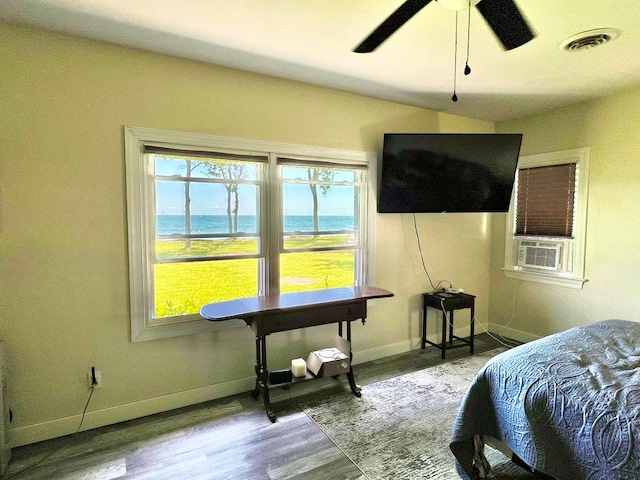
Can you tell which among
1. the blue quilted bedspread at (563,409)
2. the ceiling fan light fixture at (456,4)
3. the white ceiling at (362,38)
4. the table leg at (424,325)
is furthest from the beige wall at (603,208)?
the ceiling fan light fixture at (456,4)

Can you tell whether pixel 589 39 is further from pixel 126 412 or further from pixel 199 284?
pixel 126 412

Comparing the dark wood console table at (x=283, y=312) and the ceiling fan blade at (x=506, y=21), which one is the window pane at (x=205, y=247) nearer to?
the dark wood console table at (x=283, y=312)

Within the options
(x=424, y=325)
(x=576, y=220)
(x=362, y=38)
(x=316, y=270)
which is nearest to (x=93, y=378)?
(x=316, y=270)

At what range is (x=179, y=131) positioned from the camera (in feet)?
8.28

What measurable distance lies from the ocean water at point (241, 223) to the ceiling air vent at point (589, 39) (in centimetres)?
203

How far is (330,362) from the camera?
107 inches

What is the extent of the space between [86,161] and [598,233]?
4304 millimetres

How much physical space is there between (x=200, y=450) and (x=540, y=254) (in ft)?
12.1

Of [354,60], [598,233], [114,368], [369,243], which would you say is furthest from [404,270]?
[114,368]

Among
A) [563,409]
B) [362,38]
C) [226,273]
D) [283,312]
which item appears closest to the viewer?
[563,409]

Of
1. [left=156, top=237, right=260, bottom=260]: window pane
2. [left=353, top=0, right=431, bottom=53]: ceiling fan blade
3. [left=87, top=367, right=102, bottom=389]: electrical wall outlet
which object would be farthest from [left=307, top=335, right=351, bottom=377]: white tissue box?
[left=353, top=0, right=431, bottom=53]: ceiling fan blade

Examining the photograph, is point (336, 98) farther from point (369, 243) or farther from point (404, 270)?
point (404, 270)

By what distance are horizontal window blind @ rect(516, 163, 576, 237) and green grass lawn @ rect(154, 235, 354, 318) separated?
2.14 m

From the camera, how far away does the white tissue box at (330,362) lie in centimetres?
271
